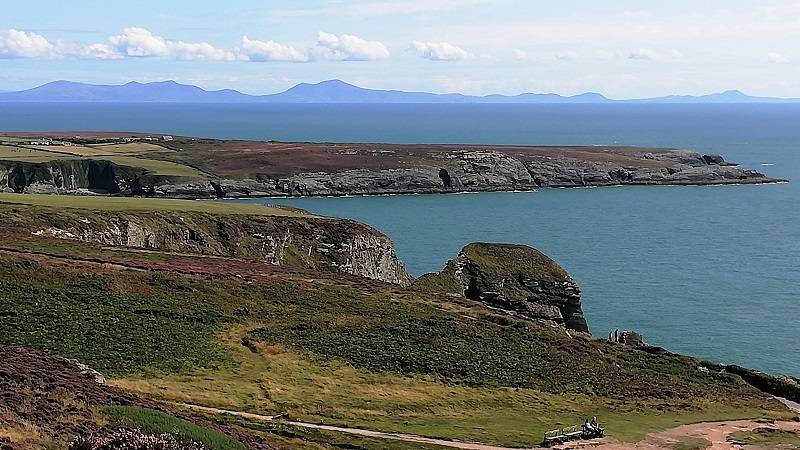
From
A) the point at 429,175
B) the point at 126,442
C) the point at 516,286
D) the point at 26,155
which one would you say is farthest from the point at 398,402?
the point at 429,175

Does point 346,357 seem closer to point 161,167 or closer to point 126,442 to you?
point 126,442

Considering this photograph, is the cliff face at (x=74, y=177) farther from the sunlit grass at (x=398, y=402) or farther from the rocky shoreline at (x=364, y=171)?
the sunlit grass at (x=398, y=402)

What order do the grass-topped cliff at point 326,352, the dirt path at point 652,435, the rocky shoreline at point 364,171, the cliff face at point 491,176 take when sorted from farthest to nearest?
the cliff face at point 491,176, the rocky shoreline at point 364,171, the grass-topped cliff at point 326,352, the dirt path at point 652,435

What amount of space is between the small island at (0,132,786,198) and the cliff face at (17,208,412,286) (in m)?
69.0

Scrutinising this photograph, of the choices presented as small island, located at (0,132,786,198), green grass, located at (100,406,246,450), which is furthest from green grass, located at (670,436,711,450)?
small island, located at (0,132,786,198)

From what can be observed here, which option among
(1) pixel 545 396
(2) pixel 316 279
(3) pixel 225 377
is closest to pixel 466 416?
(1) pixel 545 396

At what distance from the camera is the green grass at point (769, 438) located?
2825 cm

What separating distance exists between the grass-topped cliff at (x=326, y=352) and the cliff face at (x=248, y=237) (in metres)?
4.10

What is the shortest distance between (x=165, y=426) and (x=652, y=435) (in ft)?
57.8

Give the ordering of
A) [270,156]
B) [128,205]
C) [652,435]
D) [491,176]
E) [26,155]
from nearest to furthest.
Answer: [652,435] < [128,205] < [26,155] < [270,156] < [491,176]

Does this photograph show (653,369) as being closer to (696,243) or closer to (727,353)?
(727,353)

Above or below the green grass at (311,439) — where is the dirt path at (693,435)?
below

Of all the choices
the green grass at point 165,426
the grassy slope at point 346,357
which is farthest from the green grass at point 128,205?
the green grass at point 165,426

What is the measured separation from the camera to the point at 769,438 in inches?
1155
